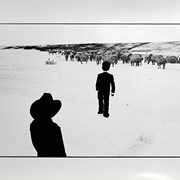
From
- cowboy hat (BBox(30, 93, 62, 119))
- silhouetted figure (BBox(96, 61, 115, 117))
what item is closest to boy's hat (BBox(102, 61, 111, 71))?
silhouetted figure (BBox(96, 61, 115, 117))

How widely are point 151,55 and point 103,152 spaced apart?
2.16 feet

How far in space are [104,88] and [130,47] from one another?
0.99 feet

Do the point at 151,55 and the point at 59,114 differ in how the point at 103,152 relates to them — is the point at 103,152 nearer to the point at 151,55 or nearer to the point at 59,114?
the point at 59,114

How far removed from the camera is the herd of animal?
2086 millimetres

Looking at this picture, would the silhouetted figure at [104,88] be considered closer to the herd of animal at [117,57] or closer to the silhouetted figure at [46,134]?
the herd of animal at [117,57]

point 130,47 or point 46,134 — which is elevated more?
point 130,47

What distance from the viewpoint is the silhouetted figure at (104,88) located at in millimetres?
2059

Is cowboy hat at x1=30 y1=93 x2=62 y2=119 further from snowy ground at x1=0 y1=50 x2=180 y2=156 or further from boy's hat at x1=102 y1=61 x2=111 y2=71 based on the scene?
boy's hat at x1=102 y1=61 x2=111 y2=71

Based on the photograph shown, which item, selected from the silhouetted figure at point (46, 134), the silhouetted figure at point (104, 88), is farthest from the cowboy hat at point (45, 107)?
the silhouetted figure at point (104, 88)

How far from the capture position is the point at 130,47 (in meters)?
2.10

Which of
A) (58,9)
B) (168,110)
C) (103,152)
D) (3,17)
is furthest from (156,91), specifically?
(3,17)

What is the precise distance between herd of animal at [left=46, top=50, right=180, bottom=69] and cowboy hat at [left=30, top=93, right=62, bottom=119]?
0.27m

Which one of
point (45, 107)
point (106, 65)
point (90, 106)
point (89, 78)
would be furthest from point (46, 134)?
point (106, 65)

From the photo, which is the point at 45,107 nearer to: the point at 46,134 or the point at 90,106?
the point at 46,134
